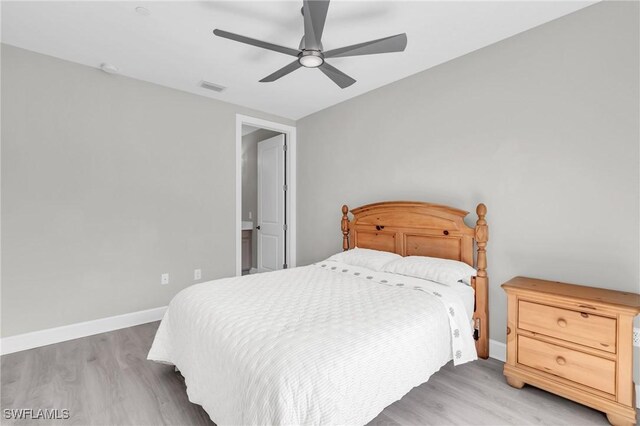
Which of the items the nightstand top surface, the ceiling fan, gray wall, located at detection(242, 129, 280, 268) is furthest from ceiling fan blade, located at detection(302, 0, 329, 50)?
gray wall, located at detection(242, 129, 280, 268)

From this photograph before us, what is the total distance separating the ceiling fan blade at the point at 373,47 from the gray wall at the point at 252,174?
3218 mm

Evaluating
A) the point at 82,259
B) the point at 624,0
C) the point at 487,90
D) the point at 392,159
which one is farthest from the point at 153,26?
the point at 624,0

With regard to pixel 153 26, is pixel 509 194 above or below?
below

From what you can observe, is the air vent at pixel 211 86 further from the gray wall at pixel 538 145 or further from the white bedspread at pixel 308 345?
the white bedspread at pixel 308 345

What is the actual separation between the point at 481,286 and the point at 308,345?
68.8 inches

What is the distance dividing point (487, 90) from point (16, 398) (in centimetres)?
404

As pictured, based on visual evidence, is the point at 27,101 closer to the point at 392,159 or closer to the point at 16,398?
the point at 16,398

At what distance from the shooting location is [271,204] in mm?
4816

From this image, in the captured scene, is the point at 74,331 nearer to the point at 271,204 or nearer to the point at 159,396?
the point at 159,396

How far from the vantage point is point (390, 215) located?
3139mm

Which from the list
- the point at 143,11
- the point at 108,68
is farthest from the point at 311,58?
the point at 108,68

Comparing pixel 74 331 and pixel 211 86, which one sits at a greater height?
pixel 211 86

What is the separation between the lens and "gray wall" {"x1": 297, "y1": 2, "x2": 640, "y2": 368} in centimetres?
192

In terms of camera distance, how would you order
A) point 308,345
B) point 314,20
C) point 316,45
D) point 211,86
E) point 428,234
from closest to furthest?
point 308,345
point 314,20
point 316,45
point 428,234
point 211,86
